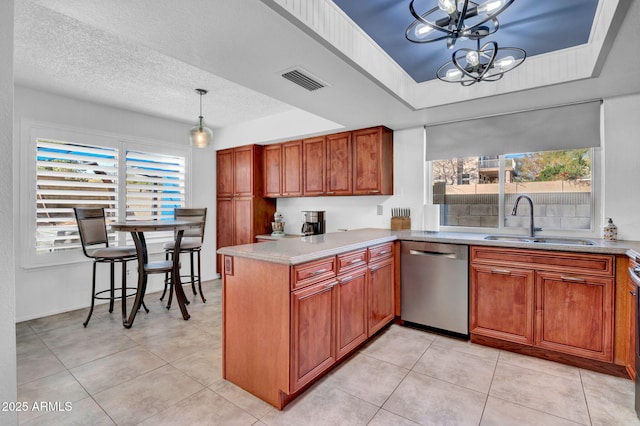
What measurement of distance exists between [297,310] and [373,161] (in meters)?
2.41

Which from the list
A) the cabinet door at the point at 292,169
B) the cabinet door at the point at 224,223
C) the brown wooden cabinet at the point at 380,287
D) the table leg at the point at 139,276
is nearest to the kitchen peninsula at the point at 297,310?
the brown wooden cabinet at the point at 380,287

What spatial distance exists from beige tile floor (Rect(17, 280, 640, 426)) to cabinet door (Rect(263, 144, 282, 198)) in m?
2.43

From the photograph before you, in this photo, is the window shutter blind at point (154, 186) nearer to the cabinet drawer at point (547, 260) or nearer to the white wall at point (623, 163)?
the cabinet drawer at point (547, 260)

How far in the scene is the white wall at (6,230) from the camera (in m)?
1.19

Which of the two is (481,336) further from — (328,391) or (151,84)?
(151,84)

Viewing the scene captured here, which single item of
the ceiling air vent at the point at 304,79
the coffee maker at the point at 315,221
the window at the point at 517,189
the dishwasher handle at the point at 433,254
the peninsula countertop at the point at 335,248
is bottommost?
the dishwasher handle at the point at 433,254

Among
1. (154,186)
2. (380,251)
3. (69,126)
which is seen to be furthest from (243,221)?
(380,251)

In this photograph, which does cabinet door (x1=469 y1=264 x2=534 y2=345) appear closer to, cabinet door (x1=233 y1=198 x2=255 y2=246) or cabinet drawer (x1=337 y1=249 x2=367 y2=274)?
cabinet drawer (x1=337 y1=249 x2=367 y2=274)

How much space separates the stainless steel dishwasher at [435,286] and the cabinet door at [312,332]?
48.3 inches

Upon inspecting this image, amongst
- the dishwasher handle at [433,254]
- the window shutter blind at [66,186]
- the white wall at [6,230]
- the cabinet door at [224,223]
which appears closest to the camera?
the white wall at [6,230]

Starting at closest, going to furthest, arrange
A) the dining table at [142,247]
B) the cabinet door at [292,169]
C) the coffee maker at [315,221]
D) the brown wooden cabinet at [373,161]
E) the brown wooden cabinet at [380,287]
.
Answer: the brown wooden cabinet at [380,287]
the dining table at [142,247]
the brown wooden cabinet at [373,161]
the coffee maker at [315,221]
the cabinet door at [292,169]

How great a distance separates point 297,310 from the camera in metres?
1.97

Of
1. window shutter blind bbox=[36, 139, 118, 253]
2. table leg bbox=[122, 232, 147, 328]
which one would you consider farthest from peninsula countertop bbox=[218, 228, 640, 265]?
window shutter blind bbox=[36, 139, 118, 253]

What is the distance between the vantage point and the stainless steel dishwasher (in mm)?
2955
